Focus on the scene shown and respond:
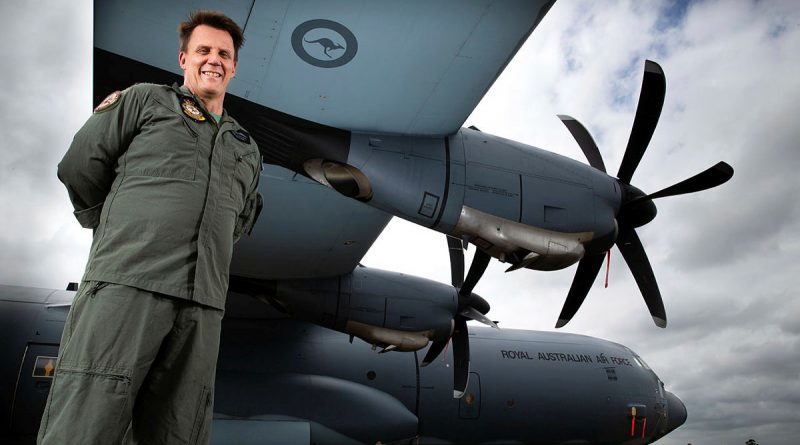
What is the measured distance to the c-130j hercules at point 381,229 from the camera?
14.5ft

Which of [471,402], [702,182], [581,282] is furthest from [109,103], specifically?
[471,402]

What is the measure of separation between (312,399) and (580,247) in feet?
15.2

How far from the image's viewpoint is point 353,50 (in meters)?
4.44

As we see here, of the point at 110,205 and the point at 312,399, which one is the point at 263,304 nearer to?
the point at 312,399

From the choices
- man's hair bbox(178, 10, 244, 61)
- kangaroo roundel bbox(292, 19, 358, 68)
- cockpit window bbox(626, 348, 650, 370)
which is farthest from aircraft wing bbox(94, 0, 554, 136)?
cockpit window bbox(626, 348, 650, 370)

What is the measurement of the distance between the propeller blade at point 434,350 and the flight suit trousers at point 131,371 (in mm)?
6984

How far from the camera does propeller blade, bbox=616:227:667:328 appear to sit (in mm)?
6477

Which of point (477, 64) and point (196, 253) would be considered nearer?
point (196, 253)

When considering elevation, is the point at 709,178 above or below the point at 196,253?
above

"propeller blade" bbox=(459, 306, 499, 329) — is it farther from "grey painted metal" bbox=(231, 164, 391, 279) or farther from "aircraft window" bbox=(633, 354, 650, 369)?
"aircraft window" bbox=(633, 354, 650, 369)

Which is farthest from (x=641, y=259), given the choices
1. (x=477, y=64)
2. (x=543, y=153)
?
(x=477, y=64)

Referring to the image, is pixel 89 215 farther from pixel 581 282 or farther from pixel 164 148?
pixel 581 282

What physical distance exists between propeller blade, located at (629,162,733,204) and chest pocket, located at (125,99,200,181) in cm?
514

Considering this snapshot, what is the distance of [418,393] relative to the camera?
9.43 meters
